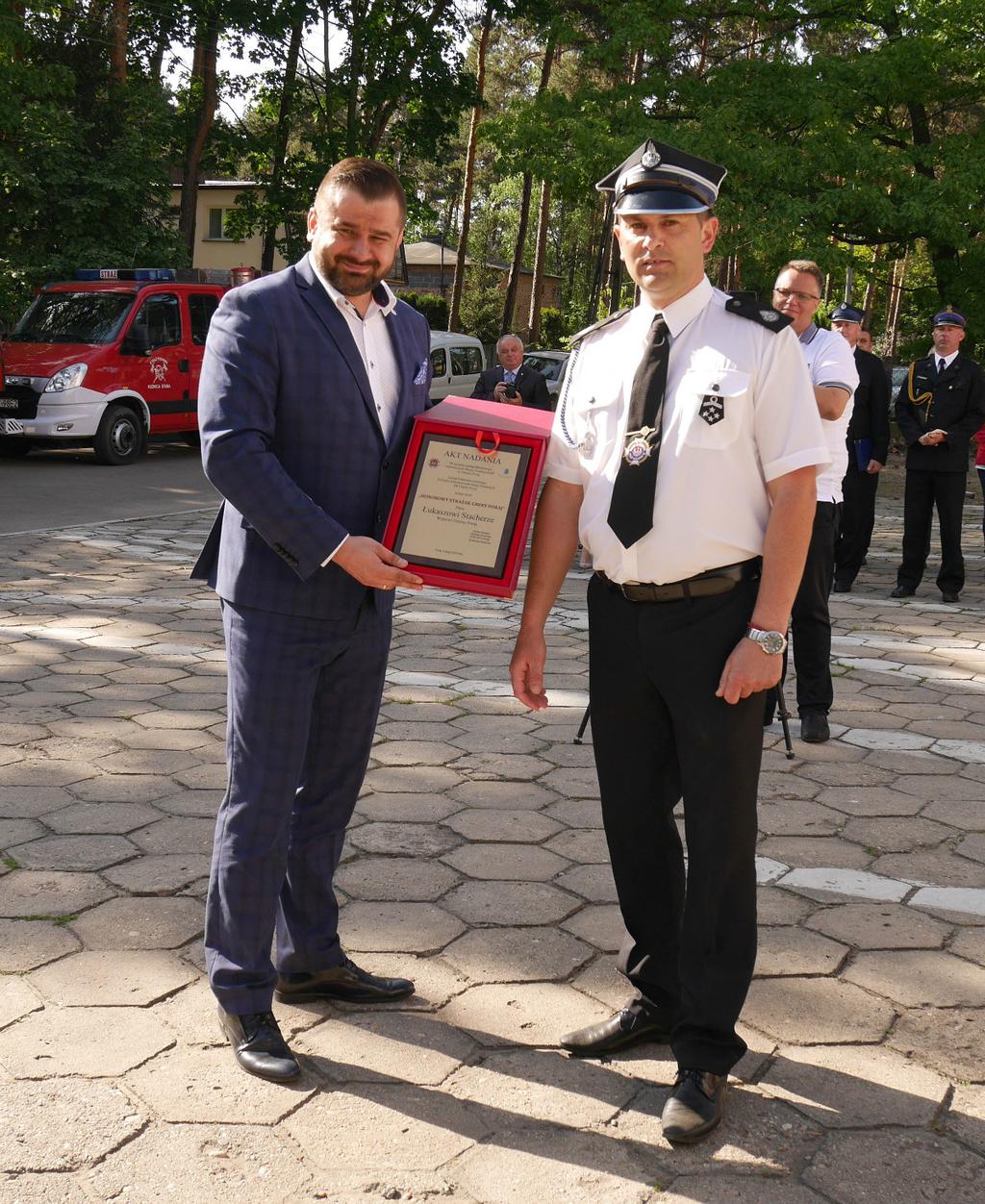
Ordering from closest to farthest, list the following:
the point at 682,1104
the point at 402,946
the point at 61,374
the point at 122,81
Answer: the point at 682,1104, the point at 402,946, the point at 61,374, the point at 122,81

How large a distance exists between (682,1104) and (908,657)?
5227 mm

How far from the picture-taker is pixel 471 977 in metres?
3.48

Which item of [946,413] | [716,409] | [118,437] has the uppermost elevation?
[946,413]

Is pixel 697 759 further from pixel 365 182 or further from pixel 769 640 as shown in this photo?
pixel 365 182

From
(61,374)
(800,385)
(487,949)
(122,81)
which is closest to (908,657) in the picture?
(487,949)

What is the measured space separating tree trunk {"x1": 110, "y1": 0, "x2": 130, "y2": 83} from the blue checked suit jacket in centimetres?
2344

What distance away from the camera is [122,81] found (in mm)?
23797

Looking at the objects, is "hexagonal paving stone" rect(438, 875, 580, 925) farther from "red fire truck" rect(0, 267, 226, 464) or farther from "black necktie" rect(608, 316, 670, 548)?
"red fire truck" rect(0, 267, 226, 464)

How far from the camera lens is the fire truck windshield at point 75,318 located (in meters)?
16.7

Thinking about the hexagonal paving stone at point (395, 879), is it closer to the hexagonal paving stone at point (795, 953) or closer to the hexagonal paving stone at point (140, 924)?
the hexagonal paving stone at point (140, 924)

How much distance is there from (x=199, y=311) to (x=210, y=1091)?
15995 millimetres

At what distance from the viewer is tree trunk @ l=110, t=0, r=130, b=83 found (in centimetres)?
2411

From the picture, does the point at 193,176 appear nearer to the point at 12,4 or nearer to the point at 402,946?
the point at 12,4

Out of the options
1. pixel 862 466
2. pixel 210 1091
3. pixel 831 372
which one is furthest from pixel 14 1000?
pixel 862 466
